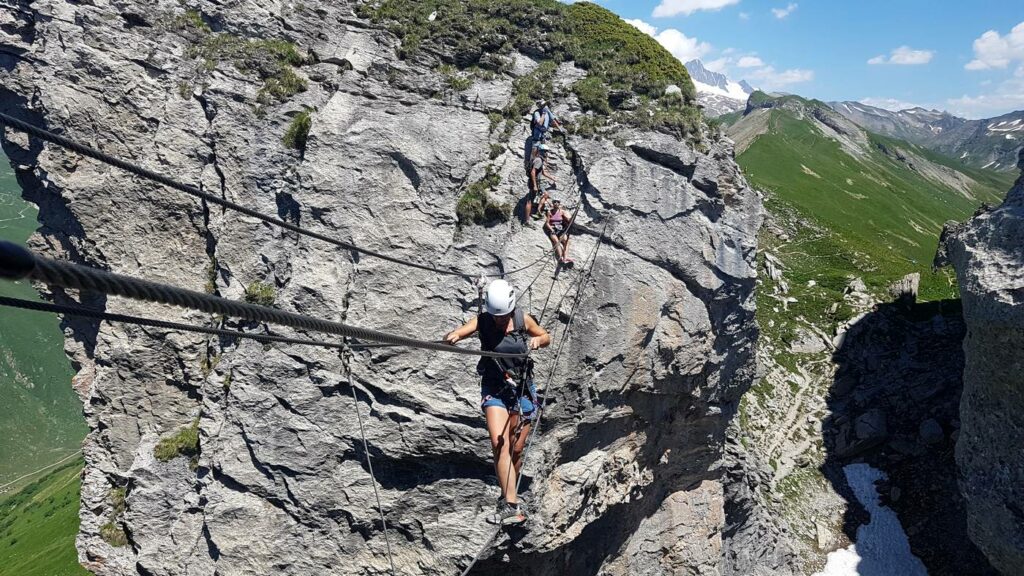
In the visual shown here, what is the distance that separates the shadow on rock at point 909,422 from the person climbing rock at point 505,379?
27991mm

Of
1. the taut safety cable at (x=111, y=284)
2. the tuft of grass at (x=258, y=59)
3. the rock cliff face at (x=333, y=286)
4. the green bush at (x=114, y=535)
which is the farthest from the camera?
the tuft of grass at (x=258, y=59)

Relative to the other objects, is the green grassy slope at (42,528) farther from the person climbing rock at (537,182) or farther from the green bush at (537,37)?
the green bush at (537,37)

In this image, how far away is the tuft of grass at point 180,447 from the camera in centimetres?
1479

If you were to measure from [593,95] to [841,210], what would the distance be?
8645cm

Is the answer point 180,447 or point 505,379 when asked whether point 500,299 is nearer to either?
point 505,379

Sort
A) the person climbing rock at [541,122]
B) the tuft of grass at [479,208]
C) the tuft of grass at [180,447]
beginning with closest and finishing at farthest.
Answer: the tuft of grass at [180,447]
the tuft of grass at [479,208]
the person climbing rock at [541,122]

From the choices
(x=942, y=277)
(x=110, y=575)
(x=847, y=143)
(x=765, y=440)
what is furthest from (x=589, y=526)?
(x=847, y=143)

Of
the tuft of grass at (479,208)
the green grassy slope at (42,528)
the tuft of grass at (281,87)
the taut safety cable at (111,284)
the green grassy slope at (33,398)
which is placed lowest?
the green grassy slope at (33,398)

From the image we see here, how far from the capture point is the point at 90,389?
1633cm

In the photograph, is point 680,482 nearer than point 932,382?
Yes

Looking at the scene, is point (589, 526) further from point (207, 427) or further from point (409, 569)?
point (207, 427)

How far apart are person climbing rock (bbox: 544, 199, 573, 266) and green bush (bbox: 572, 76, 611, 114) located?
14.5 ft

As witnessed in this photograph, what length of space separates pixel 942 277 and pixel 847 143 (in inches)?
5195

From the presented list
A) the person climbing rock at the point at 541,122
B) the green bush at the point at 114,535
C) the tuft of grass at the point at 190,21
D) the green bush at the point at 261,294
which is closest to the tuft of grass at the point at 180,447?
the green bush at the point at 114,535
